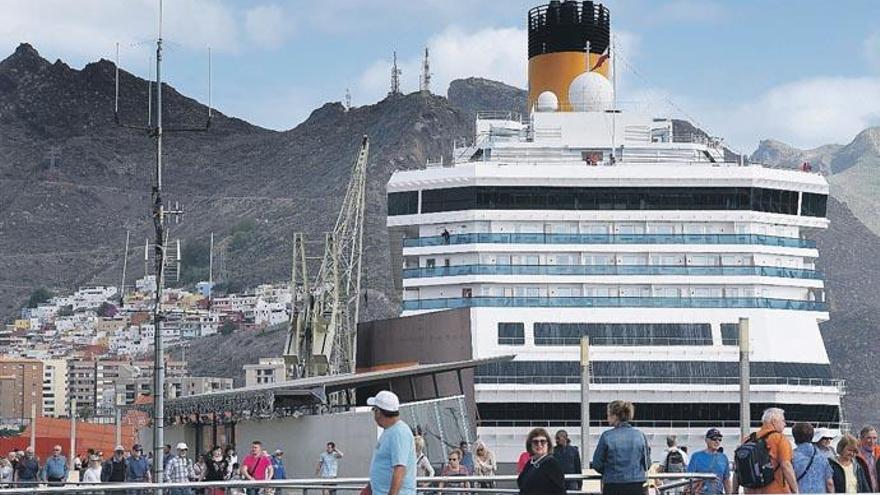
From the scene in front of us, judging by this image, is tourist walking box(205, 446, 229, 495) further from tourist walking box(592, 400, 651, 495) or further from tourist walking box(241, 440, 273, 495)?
tourist walking box(592, 400, 651, 495)

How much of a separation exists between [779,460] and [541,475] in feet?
7.44

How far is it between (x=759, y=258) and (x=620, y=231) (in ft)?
12.7

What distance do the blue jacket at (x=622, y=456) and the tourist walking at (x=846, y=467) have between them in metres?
2.78

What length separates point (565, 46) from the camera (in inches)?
2496

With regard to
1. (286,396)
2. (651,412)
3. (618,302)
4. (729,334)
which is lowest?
(651,412)

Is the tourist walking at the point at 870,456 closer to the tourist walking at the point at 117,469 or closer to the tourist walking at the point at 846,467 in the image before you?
the tourist walking at the point at 846,467

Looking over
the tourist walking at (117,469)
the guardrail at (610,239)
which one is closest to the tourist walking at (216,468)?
the tourist walking at (117,469)

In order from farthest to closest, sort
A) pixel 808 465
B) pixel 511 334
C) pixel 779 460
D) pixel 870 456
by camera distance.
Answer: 1. pixel 511 334
2. pixel 870 456
3. pixel 808 465
4. pixel 779 460

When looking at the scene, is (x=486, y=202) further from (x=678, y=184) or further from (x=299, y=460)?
(x=299, y=460)

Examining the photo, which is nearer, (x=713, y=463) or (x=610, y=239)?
(x=713, y=463)

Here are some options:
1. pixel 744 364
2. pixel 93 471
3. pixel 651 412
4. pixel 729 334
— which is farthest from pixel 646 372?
pixel 93 471

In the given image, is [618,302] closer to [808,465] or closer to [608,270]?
[608,270]

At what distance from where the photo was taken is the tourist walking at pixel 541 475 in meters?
14.1

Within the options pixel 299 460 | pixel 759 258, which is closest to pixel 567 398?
pixel 759 258
